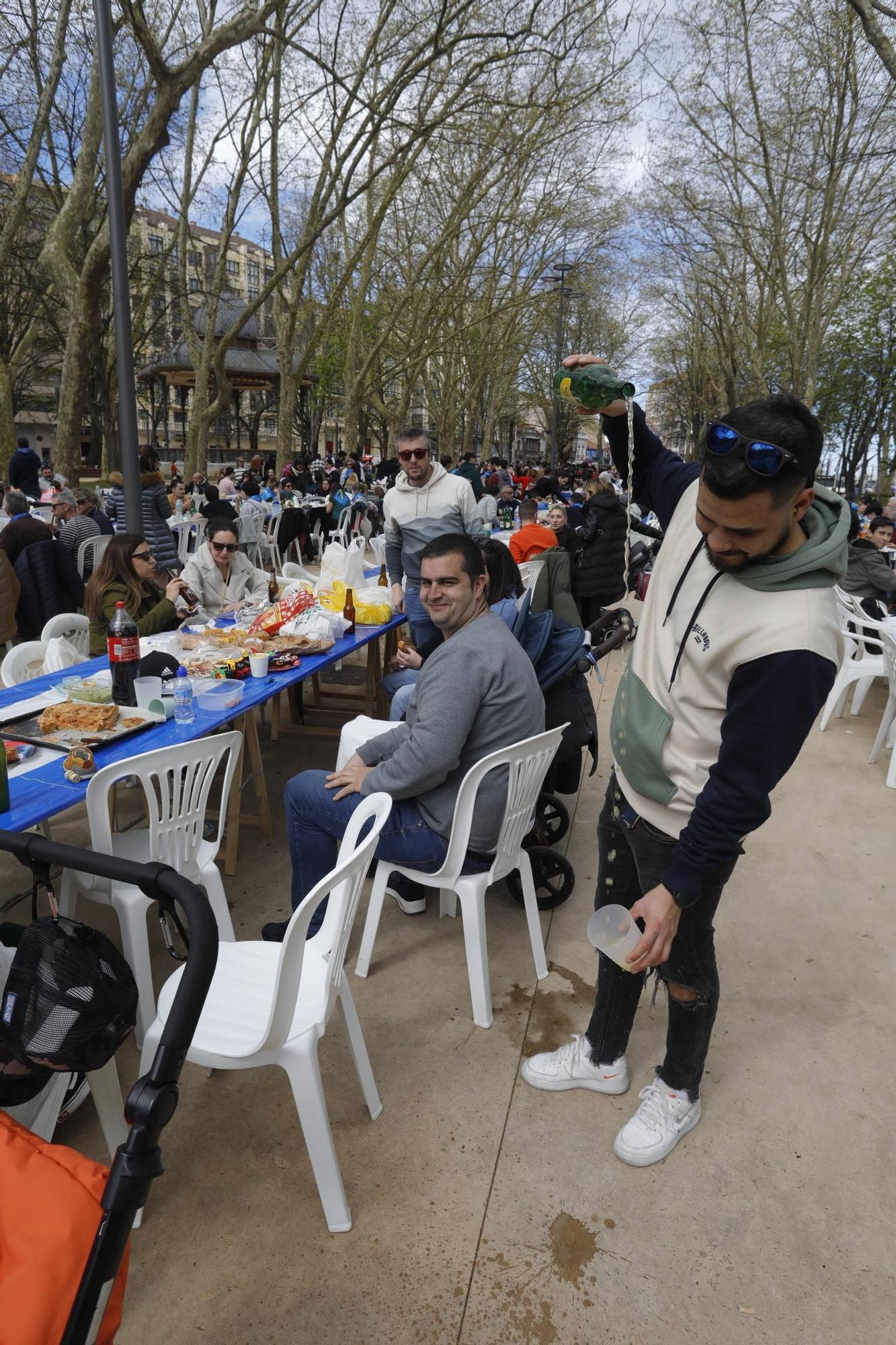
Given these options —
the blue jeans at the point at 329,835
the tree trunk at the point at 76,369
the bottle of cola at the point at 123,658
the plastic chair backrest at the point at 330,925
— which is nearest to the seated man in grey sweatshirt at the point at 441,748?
the blue jeans at the point at 329,835

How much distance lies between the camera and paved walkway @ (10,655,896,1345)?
175cm

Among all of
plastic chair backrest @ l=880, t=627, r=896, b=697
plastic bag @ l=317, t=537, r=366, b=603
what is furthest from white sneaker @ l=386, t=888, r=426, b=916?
plastic chair backrest @ l=880, t=627, r=896, b=697

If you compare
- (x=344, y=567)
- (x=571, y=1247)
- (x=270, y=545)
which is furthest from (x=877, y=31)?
(x=571, y=1247)

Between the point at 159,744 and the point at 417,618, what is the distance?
2.69 metres

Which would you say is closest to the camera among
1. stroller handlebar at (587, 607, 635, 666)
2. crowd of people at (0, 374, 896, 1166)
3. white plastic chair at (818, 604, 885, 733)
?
crowd of people at (0, 374, 896, 1166)

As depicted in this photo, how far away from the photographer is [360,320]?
69.1 ft

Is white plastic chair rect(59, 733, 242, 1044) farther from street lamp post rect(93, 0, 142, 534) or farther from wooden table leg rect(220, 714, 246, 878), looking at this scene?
street lamp post rect(93, 0, 142, 534)

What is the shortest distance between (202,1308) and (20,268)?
2295cm

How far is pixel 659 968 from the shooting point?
2.16 m

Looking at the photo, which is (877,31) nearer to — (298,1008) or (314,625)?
(314,625)

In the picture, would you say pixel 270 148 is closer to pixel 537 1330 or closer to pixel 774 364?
pixel 537 1330

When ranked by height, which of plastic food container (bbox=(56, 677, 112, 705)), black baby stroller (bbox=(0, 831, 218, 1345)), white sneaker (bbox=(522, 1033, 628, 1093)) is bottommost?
white sneaker (bbox=(522, 1033, 628, 1093))

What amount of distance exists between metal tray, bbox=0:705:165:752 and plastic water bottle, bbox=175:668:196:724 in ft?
0.38

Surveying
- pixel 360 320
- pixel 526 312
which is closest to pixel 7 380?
pixel 360 320
